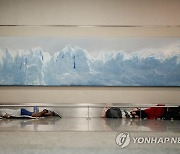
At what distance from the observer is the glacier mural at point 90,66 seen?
13.2ft

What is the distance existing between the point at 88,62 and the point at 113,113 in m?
0.99

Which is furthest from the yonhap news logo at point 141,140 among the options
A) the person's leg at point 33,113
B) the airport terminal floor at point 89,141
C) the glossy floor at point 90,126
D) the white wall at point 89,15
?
the white wall at point 89,15

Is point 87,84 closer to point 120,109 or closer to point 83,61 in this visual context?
point 83,61

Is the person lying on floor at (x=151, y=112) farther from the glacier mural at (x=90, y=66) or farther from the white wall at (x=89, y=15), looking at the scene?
the white wall at (x=89, y=15)

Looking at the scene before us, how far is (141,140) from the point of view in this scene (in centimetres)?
222

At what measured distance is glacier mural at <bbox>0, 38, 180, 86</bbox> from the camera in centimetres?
403

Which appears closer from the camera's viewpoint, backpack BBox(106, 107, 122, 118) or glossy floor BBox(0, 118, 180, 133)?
glossy floor BBox(0, 118, 180, 133)

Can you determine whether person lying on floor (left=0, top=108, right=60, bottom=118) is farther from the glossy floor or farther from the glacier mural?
the glossy floor

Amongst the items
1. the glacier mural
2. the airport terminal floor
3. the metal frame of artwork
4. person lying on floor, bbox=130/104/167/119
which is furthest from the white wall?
the airport terminal floor

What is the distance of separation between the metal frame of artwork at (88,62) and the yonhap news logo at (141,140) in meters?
1.85

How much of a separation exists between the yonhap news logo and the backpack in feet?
5.39

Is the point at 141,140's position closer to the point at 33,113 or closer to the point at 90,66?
the point at 90,66

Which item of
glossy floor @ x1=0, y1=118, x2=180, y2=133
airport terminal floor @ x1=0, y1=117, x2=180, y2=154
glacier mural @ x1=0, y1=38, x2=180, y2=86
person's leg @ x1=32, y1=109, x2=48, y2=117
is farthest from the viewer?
glacier mural @ x1=0, y1=38, x2=180, y2=86

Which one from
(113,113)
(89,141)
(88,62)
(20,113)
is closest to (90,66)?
(88,62)
